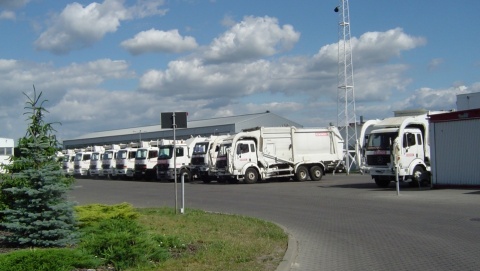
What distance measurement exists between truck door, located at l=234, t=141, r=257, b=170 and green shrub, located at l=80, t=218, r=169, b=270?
2406 centimetres

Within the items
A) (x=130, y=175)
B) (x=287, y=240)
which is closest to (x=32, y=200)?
(x=287, y=240)

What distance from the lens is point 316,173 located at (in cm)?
3494

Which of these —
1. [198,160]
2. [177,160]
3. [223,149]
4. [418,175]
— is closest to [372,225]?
[418,175]

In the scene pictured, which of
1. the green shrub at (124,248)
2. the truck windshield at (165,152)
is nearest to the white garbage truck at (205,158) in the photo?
the truck windshield at (165,152)

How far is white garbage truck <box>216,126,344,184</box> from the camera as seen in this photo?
3356cm

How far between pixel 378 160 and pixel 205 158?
563 inches

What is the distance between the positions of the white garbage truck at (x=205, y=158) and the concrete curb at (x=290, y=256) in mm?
24130

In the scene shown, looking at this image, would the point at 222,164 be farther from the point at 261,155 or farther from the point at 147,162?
the point at 147,162

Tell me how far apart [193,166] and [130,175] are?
8702 mm

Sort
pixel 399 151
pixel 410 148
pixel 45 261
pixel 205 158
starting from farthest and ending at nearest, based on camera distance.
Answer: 1. pixel 205 158
2. pixel 410 148
3. pixel 399 151
4. pixel 45 261

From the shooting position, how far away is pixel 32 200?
9578 millimetres

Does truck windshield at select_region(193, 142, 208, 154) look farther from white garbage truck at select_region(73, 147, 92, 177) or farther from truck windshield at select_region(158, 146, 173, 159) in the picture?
white garbage truck at select_region(73, 147, 92, 177)

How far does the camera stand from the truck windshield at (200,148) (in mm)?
38334

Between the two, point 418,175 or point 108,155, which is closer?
point 418,175
